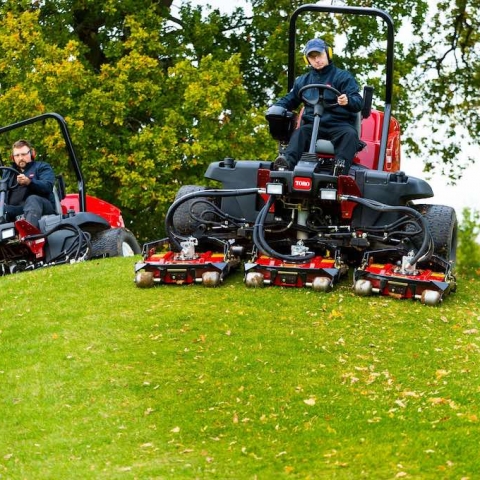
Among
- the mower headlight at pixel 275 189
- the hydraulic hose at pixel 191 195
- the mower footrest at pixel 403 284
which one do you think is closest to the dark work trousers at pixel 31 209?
the hydraulic hose at pixel 191 195

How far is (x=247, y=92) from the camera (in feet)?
89.8

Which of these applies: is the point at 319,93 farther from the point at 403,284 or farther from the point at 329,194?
the point at 403,284

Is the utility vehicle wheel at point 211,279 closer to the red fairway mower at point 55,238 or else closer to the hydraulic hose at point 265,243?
the hydraulic hose at point 265,243

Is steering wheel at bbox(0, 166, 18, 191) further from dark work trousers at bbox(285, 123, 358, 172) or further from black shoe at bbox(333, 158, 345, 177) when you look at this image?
black shoe at bbox(333, 158, 345, 177)

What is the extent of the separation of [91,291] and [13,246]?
10.3 feet

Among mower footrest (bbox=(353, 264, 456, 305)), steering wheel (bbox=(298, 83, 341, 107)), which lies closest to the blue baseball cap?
steering wheel (bbox=(298, 83, 341, 107))

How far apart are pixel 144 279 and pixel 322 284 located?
1.77 m

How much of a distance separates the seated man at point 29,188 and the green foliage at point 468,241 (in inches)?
334

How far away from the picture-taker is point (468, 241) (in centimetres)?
2145

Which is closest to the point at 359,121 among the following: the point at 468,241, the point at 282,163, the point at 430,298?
the point at 282,163

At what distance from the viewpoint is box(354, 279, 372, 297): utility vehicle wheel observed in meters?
11.2

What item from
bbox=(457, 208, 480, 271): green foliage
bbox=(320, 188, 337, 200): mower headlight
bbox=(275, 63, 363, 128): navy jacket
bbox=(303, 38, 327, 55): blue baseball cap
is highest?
bbox=(303, 38, 327, 55): blue baseball cap

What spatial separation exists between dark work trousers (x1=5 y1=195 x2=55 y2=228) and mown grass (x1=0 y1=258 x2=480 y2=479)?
286cm

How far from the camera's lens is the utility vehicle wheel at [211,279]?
11.6 metres
